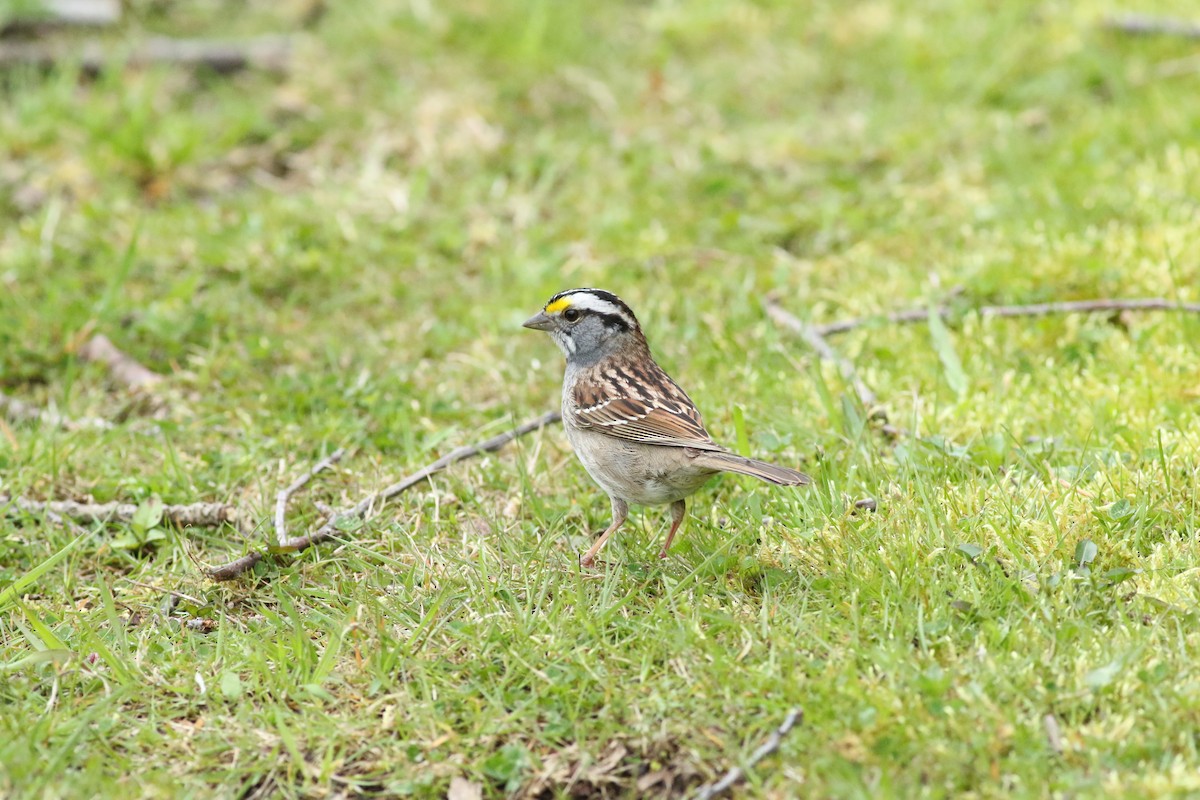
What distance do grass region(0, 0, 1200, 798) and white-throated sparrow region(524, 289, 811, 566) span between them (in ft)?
0.84

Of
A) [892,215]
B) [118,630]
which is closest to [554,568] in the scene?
[118,630]

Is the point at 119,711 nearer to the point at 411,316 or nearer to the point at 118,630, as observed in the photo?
the point at 118,630

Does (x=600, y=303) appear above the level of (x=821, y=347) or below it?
above

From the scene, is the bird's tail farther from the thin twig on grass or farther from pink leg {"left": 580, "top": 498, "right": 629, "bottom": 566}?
the thin twig on grass

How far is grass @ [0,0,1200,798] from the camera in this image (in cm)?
407

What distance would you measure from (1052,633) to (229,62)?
890 cm

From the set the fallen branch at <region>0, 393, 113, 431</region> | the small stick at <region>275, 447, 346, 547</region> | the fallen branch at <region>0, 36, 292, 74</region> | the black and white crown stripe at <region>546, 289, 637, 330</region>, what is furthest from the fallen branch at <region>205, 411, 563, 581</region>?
the fallen branch at <region>0, 36, 292, 74</region>

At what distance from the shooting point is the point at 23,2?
1065 cm

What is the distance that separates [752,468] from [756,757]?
1.23 m

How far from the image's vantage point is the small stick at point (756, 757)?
150 inches

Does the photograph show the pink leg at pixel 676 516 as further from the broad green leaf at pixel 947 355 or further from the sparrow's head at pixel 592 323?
the broad green leaf at pixel 947 355

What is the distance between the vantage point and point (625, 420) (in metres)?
5.35

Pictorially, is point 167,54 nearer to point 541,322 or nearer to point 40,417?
point 40,417

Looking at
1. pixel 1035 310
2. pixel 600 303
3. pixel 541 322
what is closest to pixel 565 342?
pixel 541 322
